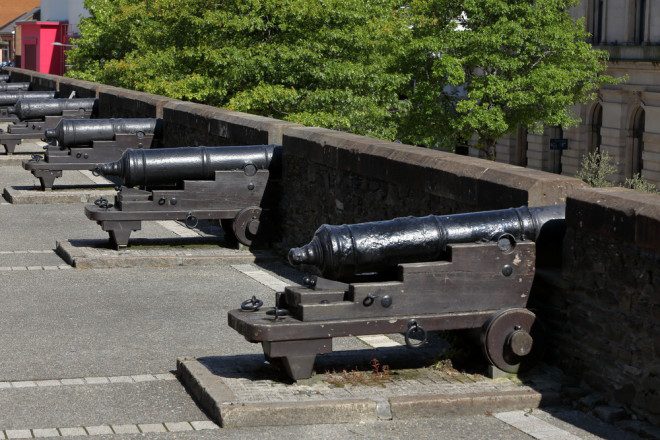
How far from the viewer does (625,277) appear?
732 cm

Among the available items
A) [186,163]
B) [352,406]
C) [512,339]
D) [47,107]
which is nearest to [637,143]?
[47,107]

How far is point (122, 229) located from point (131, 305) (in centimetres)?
269

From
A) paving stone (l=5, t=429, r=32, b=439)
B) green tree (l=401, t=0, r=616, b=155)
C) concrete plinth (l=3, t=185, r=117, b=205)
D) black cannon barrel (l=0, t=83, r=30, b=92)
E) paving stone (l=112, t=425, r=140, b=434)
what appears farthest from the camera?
green tree (l=401, t=0, r=616, b=155)

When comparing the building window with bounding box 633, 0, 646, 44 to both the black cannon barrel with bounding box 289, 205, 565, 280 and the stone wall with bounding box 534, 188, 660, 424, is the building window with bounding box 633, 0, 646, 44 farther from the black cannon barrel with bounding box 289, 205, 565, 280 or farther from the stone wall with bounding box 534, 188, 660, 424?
the stone wall with bounding box 534, 188, 660, 424

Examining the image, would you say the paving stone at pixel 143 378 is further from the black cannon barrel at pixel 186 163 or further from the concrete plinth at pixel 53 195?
the concrete plinth at pixel 53 195

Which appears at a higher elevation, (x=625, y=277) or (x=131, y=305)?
(x=625, y=277)

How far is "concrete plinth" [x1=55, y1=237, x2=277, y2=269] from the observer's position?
12557 mm

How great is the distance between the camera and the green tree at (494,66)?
43.7 metres

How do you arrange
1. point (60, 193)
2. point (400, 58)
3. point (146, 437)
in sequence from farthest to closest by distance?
point (400, 58)
point (60, 193)
point (146, 437)

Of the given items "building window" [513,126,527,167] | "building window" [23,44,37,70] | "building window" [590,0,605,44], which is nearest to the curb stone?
"building window" [590,0,605,44]

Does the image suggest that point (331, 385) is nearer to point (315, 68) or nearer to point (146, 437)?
point (146, 437)

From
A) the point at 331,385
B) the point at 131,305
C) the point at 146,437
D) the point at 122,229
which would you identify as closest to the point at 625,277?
the point at 331,385

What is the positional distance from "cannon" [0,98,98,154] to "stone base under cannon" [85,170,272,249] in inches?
463

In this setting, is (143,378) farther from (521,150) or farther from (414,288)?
(521,150)
